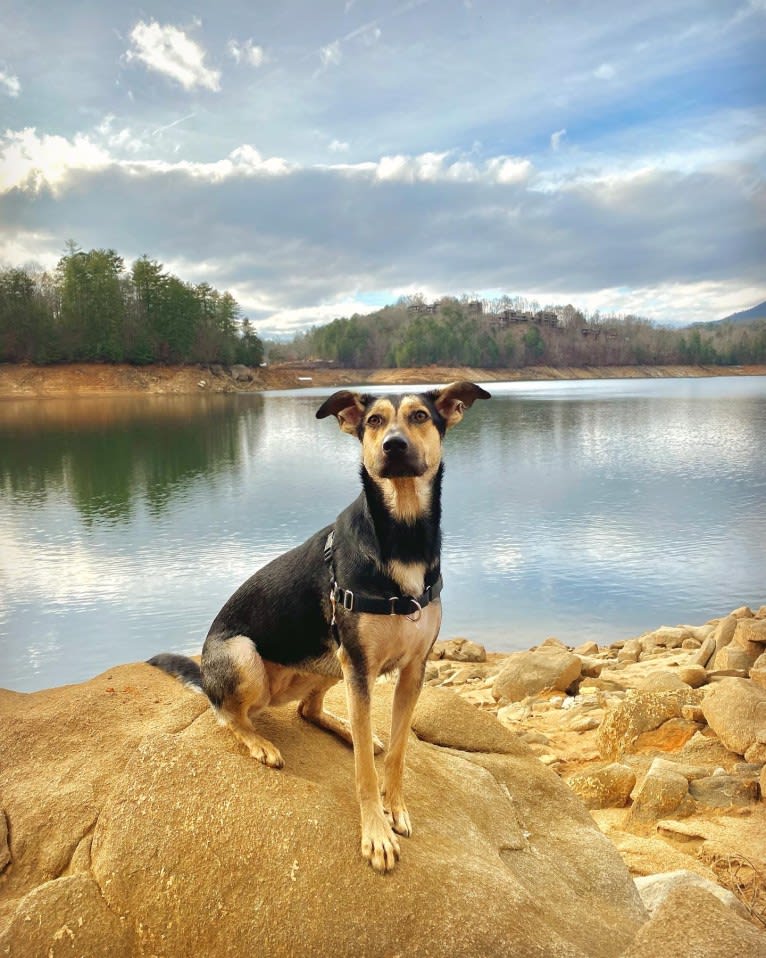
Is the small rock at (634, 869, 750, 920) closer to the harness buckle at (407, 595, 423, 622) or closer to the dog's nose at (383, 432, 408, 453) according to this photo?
the harness buckle at (407, 595, 423, 622)

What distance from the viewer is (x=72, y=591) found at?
16500mm

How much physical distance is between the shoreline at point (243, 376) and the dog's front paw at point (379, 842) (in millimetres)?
80228

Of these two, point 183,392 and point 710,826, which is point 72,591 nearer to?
point 710,826

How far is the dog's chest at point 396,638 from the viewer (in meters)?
3.84

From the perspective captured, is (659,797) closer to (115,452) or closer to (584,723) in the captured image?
(584,723)

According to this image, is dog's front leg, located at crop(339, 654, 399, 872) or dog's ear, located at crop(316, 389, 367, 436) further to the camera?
dog's ear, located at crop(316, 389, 367, 436)

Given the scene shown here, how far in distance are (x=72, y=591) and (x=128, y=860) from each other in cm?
1418

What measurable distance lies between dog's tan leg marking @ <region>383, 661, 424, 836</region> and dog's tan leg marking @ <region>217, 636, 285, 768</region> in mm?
628

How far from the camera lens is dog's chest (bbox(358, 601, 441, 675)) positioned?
3.84 metres

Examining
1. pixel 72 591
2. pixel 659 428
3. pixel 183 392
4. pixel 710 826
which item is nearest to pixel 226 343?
pixel 183 392

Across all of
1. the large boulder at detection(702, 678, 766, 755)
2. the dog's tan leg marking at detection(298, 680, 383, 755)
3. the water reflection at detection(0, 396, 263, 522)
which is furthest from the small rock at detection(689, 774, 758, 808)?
the water reflection at detection(0, 396, 263, 522)

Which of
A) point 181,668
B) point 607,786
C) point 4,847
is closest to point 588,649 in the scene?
point 607,786

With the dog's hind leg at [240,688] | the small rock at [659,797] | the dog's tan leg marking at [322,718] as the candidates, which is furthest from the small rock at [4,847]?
the small rock at [659,797]

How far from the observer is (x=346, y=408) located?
4.34 metres
